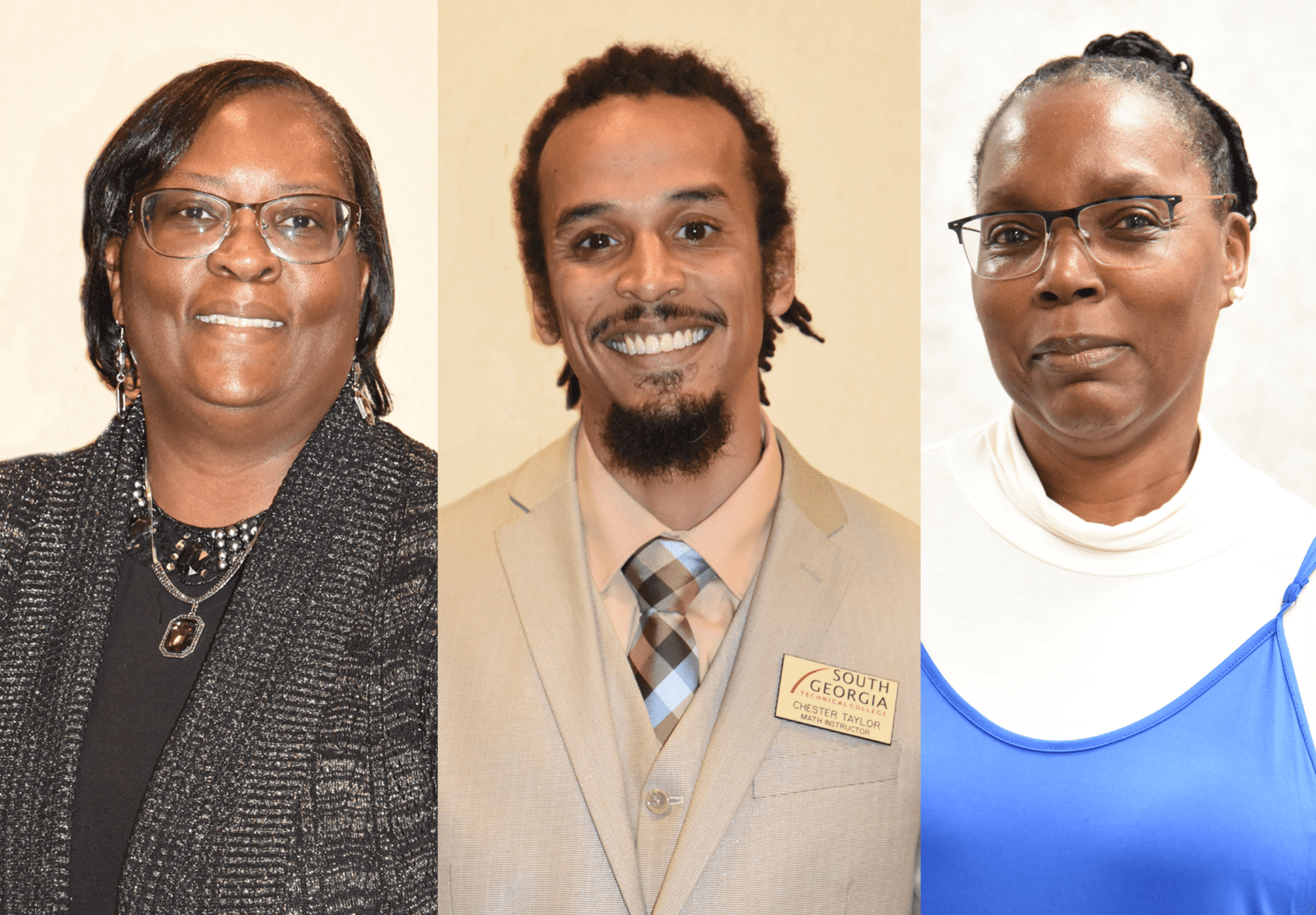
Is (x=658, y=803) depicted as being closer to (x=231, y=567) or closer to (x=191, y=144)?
(x=231, y=567)

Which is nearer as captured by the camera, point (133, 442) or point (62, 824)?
point (62, 824)

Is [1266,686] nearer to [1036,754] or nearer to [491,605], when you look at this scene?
[1036,754]

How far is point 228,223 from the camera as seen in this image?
60.3 inches

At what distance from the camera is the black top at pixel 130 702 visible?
59.5 inches

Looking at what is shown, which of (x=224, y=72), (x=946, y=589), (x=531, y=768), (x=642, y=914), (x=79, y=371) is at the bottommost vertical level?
(x=642, y=914)

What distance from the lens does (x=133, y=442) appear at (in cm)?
168

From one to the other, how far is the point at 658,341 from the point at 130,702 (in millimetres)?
938

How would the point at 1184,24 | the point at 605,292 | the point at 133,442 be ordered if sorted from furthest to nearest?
the point at 133,442, the point at 1184,24, the point at 605,292

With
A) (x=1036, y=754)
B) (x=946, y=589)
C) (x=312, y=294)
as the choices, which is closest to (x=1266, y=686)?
(x=1036, y=754)

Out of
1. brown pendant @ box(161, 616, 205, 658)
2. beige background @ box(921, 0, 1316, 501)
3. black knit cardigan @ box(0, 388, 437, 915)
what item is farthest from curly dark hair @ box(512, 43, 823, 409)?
brown pendant @ box(161, 616, 205, 658)

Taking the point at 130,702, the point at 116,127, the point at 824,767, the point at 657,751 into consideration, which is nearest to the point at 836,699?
the point at 824,767

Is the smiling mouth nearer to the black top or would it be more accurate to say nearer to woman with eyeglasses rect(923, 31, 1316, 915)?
woman with eyeglasses rect(923, 31, 1316, 915)

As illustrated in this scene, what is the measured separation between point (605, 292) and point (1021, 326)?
57 centimetres

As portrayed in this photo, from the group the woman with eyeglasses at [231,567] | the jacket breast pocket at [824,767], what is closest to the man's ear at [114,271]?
the woman with eyeglasses at [231,567]
